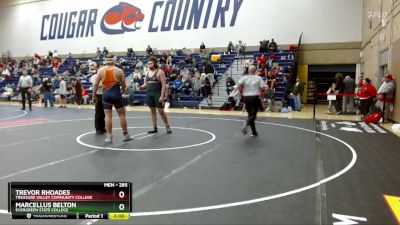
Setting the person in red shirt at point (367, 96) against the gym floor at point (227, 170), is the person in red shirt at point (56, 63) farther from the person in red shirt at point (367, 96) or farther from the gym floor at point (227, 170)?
the person in red shirt at point (367, 96)

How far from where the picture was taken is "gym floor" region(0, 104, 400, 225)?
3.55 metres

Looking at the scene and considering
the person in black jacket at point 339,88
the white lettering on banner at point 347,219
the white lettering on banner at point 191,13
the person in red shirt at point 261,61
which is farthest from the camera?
the white lettering on banner at point 191,13

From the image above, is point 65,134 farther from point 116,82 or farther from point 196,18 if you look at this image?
point 196,18

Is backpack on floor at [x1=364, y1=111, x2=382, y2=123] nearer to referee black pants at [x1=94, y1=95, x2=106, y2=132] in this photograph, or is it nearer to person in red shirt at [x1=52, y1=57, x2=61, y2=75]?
referee black pants at [x1=94, y1=95, x2=106, y2=132]

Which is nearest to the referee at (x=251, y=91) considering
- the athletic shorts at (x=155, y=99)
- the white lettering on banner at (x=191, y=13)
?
the athletic shorts at (x=155, y=99)

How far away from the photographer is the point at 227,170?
5.12 meters

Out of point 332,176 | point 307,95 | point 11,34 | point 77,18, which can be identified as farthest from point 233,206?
point 11,34

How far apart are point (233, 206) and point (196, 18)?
68.1 ft

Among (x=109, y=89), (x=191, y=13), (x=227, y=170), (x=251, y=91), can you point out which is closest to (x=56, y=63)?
(x=191, y=13)

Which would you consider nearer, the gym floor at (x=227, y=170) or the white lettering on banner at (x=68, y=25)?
the gym floor at (x=227, y=170)

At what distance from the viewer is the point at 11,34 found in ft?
104
